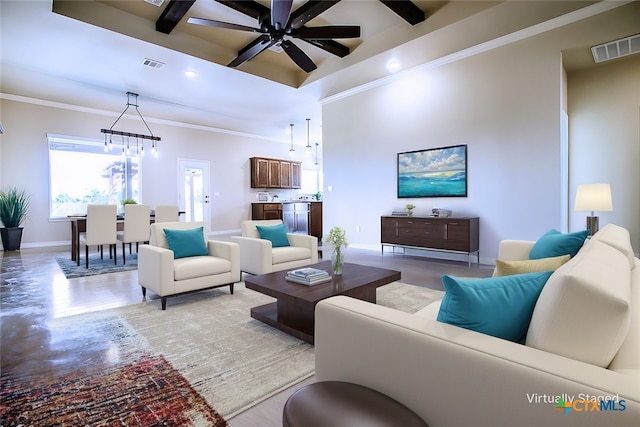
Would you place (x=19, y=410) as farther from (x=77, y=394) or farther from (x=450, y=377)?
(x=450, y=377)

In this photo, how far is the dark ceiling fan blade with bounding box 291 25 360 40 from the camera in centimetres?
362

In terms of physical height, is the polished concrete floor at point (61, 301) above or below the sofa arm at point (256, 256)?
below

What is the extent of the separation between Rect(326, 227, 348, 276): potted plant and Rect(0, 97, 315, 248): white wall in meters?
6.88

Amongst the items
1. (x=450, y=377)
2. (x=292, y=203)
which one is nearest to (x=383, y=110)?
(x=292, y=203)

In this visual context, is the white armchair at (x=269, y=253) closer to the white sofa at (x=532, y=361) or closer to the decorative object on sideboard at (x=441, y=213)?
the decorative object on sideboard at (x=441, y=213)

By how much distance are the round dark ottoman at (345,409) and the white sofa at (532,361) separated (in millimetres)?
64

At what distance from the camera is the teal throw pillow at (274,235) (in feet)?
13.8

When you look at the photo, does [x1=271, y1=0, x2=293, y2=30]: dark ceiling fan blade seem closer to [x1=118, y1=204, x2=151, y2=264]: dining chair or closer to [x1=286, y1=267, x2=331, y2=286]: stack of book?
[x1=286, y1=267, x2=331, y2=286]: stack of book

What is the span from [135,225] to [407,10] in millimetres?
5315

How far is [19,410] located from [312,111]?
7.22 metres

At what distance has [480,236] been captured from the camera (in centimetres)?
496

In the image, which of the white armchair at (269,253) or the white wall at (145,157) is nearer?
the white armchair at (269,253)

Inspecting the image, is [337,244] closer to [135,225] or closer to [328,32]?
[328,32]

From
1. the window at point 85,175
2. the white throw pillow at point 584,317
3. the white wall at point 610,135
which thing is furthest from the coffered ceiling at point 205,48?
the white throw pillow at point 584,317
